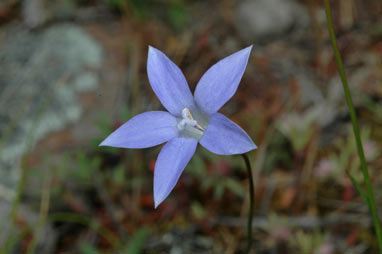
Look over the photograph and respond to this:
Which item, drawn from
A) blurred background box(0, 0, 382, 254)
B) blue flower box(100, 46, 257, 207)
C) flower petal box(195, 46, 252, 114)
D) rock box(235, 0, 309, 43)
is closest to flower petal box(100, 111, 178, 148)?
blue flower box(100, 46, 257, 207)

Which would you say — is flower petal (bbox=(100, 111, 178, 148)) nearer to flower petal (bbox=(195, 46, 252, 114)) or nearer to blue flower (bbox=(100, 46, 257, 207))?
blue flower (bbox=(100, 46, 257, 207))

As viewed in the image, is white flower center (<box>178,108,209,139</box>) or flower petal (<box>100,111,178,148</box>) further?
white flower center (<box>178,108,209,139</box>)

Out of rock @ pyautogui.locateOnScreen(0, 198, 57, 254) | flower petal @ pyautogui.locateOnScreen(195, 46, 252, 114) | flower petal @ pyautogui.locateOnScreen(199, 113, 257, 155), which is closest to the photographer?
flower petal @ pyautogui.locateOnScreen(199, 113, 257, 155)

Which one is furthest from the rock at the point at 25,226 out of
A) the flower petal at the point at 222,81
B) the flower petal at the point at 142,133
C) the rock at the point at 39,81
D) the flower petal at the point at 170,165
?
the flower petal at the point at 222,81

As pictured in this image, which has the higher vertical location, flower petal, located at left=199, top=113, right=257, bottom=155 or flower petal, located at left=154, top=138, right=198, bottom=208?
flower petal, located at left=199, top=113, right=257, bottom=155

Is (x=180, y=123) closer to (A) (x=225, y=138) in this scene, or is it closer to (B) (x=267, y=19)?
(A) (x=225, y=138)

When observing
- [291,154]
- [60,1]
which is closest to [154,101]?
[291,154]

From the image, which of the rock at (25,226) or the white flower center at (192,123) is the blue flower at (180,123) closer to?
the white flower center at (192,123)
